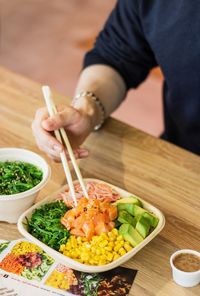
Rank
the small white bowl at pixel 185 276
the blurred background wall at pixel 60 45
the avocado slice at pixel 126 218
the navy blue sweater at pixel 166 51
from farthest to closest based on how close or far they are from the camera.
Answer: the blurred background wall at pixel 60 45
the navy blue sweater at pixel 166 51
the avocado slice at pixel 126 218
the small white bowl at pixel 185 276

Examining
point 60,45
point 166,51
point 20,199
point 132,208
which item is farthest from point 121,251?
point 60,45

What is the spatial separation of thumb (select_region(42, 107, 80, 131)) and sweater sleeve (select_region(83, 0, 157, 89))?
380 mm

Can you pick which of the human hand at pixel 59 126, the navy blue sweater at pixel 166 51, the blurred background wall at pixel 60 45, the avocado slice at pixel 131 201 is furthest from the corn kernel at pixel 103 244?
the blurred background wall at pixel 60 45

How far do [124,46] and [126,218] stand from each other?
0.72 metres

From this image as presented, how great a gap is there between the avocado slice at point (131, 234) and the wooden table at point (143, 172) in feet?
0.20

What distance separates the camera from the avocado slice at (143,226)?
1.12 meters

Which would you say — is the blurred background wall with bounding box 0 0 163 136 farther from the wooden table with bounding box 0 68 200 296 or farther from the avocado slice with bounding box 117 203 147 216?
the avocado slice with bounding box 117 203 147 216

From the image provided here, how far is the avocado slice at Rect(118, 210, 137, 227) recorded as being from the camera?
1.15 metres

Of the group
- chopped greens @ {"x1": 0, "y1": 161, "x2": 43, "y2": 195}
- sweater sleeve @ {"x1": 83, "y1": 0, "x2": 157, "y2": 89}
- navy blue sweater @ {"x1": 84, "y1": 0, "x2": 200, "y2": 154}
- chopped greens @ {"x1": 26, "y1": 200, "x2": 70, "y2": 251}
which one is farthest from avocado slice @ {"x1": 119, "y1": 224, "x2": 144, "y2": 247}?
sweater sleeve @ {"x1": 83, "y1": 0, "x2": 157, "y2": 89}

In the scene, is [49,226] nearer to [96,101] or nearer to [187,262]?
[187,262]

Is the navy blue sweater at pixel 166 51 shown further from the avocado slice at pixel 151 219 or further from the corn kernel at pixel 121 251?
the corn kernel at pixel 121 251

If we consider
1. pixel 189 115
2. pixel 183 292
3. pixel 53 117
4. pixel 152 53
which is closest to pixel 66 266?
pixel 183 292

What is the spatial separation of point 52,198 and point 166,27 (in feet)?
2.13

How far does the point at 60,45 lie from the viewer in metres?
3.57
